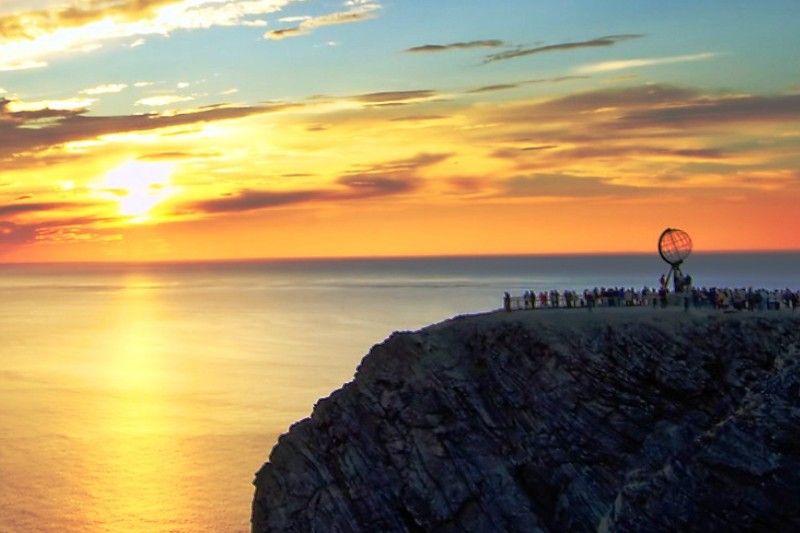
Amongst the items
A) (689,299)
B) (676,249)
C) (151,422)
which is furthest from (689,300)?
(151,422)

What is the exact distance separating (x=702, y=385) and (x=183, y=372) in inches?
4214

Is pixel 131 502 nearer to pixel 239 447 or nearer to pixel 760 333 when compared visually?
pixel 239 447

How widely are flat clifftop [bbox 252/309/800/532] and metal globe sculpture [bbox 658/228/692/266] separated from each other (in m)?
10.3

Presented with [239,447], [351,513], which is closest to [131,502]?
[239,447]

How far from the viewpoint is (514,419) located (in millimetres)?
48562

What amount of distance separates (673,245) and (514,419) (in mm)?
19251

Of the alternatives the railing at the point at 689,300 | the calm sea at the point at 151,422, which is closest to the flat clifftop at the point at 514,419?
the railing at the point at 689,300

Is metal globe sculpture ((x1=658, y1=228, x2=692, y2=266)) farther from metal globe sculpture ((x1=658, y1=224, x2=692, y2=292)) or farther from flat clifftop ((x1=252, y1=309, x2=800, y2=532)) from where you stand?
flat clifftop ((x1=252, y1=309, x2=800, y2=532))

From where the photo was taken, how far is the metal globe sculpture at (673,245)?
6153cm

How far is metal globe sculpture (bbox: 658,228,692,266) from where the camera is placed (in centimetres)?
6153

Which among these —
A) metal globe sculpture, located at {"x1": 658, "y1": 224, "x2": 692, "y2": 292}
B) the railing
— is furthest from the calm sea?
metal globe sculpture, located at {"x1": 658, "y1": 224, "x2": 692, "y2": 292}

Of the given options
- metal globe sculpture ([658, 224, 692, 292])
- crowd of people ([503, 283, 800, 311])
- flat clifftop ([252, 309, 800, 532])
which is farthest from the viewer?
metal globe sculpture ([658, 224, 692, 292])

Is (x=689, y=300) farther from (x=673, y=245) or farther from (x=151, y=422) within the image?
(x=151, y=422)

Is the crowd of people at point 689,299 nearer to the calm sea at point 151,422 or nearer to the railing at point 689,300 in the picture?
the railing at point 689,300
